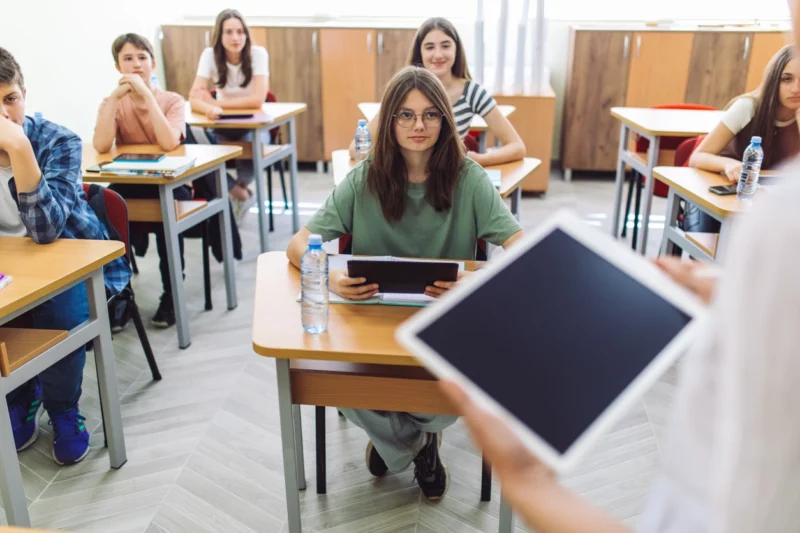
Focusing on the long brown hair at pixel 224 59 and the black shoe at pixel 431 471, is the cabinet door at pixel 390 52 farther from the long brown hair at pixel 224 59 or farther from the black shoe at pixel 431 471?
the black shoe at pixel 431 471

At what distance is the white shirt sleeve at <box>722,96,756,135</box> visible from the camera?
286 centimetres

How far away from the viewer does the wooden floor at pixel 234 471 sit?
6.55 feet

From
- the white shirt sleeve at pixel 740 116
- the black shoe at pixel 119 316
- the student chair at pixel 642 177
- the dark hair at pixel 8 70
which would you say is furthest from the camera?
the student chair at pixel 642 177

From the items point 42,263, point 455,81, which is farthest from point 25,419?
point 455,81

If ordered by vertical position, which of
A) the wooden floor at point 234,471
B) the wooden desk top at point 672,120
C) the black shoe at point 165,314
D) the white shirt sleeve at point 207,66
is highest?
the white shirt sleeve at point 207,66

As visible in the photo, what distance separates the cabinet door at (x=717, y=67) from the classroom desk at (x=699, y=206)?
3053mm

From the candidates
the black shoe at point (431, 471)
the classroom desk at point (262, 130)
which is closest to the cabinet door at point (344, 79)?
the classroom desk at point (262, 130)

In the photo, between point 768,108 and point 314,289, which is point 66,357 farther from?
point 768,108

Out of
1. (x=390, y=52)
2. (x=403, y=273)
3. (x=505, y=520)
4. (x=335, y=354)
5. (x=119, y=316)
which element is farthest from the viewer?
(x=390, y=52)

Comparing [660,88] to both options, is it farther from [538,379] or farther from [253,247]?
[538,379]

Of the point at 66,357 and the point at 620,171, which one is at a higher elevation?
the point at 620,171

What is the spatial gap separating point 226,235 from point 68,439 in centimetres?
126

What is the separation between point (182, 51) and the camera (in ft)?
19.2

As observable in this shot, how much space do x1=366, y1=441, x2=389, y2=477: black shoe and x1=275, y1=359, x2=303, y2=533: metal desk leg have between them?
1.46 ft
